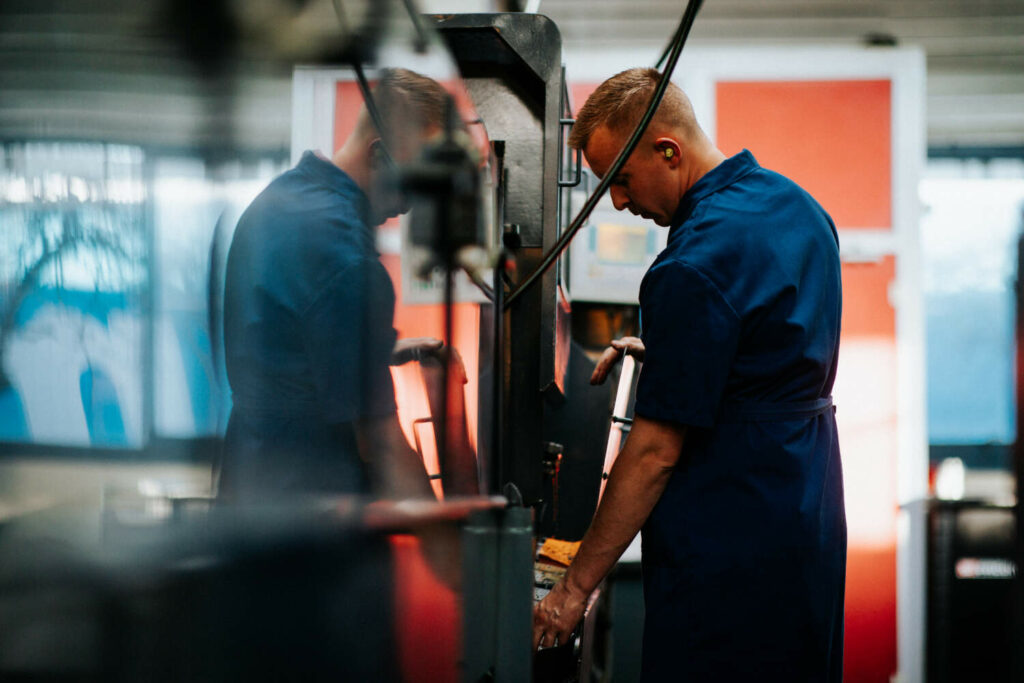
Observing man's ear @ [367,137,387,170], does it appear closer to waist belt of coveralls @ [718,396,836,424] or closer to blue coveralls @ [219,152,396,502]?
blue coveralls @ [219,152,396,502]

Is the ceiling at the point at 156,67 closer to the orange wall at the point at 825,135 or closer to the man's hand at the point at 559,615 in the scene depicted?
the man's hand at the point at 559,615

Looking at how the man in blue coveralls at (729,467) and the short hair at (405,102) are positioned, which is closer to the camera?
the short hair at (405,102)

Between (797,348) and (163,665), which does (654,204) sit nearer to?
(797,348)

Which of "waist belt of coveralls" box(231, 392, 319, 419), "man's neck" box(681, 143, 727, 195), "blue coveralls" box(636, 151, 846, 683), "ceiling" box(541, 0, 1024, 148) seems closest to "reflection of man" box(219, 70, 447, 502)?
"waist belt of coveralls" box(231, 392, 319, 419)

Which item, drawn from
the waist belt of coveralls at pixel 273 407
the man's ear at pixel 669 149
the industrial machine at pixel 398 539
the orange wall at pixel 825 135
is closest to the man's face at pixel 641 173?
the man's ear at pixel 669 149

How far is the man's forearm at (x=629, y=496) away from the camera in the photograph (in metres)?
1.12

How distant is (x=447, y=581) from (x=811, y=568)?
75 centimetres

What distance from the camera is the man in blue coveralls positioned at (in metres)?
1.08

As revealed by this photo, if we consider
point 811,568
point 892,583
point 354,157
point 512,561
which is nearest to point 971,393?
point 892,583

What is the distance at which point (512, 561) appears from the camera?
2.42 feet

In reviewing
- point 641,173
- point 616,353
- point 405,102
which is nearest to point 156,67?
point 405,102

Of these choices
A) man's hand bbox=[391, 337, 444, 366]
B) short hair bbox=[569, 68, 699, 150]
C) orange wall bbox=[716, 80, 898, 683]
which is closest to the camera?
man's hand bbox=[391, 337, 444, 366]

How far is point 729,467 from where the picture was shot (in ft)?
3.68

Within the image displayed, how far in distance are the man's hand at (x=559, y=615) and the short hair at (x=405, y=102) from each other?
829 millimetres
